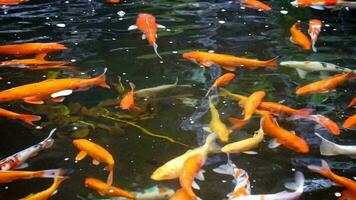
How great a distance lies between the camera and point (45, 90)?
3.95 metres

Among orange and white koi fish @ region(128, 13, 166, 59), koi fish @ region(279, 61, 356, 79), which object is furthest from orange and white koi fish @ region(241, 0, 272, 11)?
koi fish @ region(279, 61, 356, 79)

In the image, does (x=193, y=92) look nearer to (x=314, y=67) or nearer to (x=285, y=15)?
(x=314, y=67)

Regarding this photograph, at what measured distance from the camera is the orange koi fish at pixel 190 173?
2811mm

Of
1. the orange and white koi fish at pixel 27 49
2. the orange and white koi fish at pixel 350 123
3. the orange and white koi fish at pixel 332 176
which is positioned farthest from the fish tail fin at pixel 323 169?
the orange and white koi fish at pixel 27 49

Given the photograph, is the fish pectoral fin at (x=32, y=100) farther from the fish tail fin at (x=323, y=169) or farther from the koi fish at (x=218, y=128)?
the fish tail fin at (x=323, y=169)

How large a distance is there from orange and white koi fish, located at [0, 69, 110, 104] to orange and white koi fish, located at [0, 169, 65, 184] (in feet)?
3.29

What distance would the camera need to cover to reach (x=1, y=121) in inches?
153

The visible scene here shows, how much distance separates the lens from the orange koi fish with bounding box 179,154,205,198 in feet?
9.22

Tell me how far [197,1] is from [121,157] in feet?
14.6

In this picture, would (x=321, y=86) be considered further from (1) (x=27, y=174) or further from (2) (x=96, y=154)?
(1) (x=27, y=174)

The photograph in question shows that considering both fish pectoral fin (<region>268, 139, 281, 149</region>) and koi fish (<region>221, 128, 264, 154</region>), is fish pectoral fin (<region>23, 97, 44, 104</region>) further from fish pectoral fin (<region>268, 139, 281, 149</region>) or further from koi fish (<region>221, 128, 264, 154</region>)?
fish pectoral fin (<region>268, 139, 281, 149</region>)

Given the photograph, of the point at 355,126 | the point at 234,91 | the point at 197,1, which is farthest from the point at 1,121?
the point at 197,1

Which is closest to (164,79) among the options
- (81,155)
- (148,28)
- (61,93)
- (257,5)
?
(148,28)

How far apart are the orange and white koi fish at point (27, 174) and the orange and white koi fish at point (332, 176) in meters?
1.97
